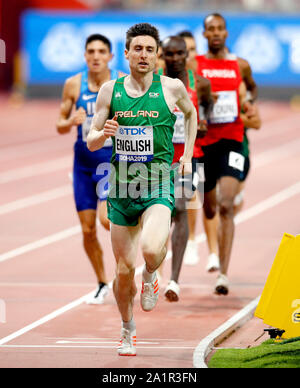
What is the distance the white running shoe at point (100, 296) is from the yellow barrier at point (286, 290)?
244cm

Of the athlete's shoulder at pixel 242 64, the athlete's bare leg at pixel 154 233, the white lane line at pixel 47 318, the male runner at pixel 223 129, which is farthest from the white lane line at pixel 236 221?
the athlete's bare leg at pixel 154 233

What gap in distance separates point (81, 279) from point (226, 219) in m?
1.88

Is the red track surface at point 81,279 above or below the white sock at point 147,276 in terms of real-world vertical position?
below

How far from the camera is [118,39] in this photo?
35281mm

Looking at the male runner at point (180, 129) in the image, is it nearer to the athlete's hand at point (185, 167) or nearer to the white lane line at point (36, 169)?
the athlete's hand at point (185, 167)

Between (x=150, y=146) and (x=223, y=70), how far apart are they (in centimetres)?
355

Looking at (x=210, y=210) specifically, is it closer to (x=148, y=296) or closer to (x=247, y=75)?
(x=247, y=75)

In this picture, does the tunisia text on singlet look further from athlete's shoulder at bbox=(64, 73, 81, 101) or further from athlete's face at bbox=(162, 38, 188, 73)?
athlete's shoulder at bbox=(64, 73, 81, 101)

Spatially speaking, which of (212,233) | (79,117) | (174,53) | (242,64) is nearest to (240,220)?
(212,233)

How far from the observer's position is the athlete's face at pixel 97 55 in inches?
426

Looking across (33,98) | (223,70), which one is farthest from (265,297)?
(33,98)

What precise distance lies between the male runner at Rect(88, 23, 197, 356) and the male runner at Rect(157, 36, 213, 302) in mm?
2069

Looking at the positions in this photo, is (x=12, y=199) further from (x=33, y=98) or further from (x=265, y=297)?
(x=33, y=98)

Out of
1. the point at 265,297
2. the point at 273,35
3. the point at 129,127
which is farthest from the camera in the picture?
the point at 273,35
